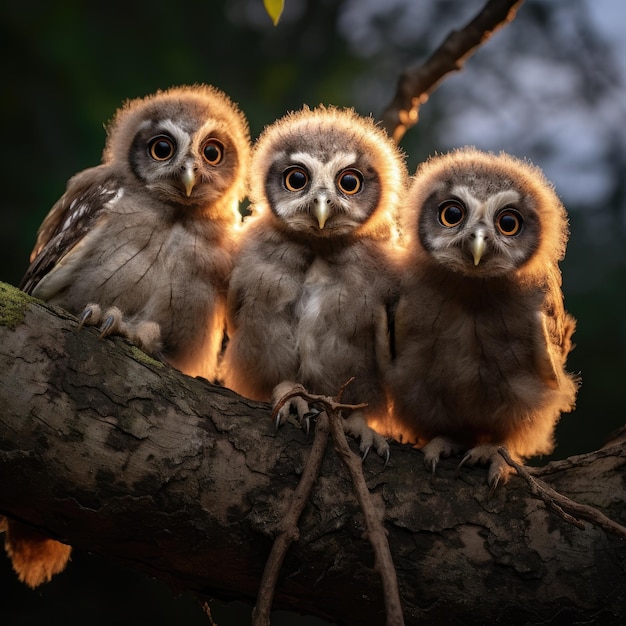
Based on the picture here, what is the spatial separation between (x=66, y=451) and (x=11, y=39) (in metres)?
3.66

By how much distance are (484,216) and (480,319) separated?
1.17 feet

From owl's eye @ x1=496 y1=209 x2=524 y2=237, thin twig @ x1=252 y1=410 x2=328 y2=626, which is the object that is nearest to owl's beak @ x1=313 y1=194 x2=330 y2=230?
owl's eye @ x1=496 y1=209 x2=524 y2=237

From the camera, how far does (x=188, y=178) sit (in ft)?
9.08

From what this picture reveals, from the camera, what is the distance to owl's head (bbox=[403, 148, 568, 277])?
258cm

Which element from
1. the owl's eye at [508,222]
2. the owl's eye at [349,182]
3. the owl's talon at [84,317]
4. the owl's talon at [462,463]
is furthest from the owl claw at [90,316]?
the owl's eye at [508,222]

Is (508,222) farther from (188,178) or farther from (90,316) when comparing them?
(90,316)

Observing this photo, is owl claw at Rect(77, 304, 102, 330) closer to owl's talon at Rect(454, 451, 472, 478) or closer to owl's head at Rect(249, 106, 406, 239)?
owl's head at Rect(249, 106, 406, 239)

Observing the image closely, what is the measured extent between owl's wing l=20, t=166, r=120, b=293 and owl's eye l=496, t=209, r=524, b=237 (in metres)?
1.37

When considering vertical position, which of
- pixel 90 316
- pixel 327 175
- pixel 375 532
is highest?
pixel 327 175

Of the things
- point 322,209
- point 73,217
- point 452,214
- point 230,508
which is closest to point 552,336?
point 452,214

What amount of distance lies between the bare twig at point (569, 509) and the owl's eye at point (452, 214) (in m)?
0.82

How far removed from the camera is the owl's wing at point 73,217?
2.88 m

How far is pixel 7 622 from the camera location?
472 centimetres

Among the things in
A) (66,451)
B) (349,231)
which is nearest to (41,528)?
(66,451)
